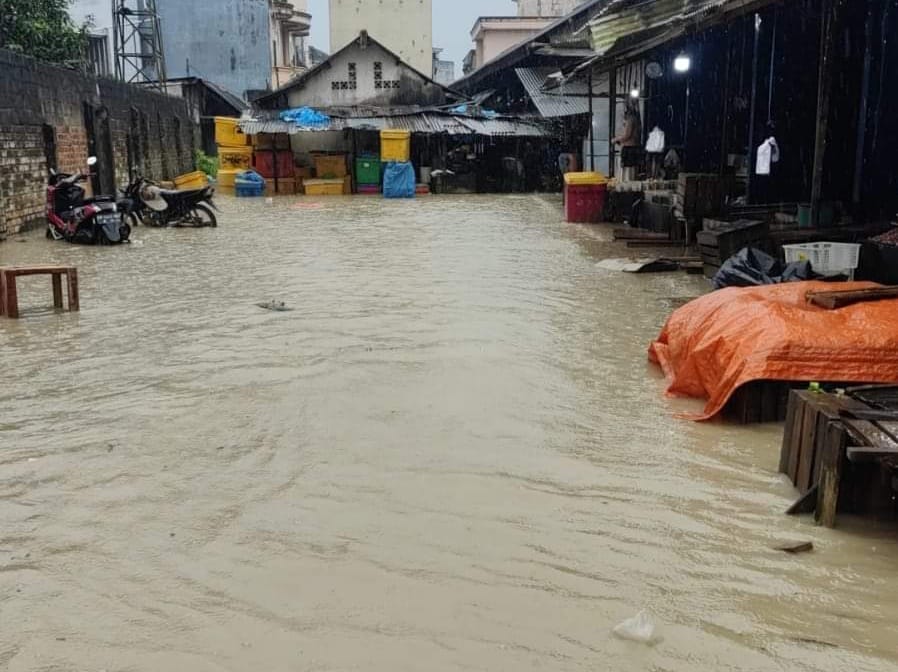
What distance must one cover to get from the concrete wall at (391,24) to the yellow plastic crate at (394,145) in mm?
20720

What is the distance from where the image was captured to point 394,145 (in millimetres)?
26781

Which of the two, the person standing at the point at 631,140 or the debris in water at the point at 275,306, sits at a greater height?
the person standing at the point at 631,140

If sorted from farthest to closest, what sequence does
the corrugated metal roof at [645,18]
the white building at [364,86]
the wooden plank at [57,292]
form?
1. the white building at [364,86]
2. the corrugated metal roof at [645,18]
3. the wooden plank at [57,292]

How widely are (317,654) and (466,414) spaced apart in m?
2.49

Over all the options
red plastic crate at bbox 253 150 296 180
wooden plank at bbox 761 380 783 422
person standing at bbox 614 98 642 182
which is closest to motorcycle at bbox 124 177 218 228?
person standing at bbox 614 98 642 182

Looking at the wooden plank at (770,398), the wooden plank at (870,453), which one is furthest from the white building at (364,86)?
the wooden plank at (870,453)

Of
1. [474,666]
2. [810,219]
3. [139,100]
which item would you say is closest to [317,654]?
[474,666]

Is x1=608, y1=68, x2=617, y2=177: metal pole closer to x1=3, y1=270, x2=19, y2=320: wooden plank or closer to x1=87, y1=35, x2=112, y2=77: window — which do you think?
x1=3, y1=270, x2=19, y2=320: wooden plank

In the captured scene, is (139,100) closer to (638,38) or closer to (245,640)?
(638,38)

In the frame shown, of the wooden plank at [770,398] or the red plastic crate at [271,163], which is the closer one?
the wooden plank at [770,398]

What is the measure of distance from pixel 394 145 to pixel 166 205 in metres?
11.5

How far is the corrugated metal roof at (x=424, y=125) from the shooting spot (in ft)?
88.6

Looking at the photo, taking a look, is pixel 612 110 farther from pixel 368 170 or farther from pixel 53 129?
pixel 368 170

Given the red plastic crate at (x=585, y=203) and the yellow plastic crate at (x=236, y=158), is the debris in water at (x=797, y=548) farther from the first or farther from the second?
the yellow plastic crate at (x=236, y=158)
